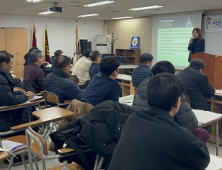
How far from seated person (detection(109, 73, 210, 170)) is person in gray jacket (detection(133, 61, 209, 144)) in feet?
2.85

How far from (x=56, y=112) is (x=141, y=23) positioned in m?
8.83

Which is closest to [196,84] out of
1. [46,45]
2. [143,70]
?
[143,70]

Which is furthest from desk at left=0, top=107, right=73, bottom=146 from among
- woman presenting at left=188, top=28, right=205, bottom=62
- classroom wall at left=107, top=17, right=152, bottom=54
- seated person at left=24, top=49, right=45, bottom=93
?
classroom wall at left=107, top=17, right=152, bottom=54

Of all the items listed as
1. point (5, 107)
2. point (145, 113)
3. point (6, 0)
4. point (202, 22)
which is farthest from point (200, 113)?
point (202, 22)

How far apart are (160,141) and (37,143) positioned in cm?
104

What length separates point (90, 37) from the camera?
496 inches

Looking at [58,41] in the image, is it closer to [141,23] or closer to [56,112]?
[141,23]

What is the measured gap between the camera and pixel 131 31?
456 inches

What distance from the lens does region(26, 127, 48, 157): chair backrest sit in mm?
1929

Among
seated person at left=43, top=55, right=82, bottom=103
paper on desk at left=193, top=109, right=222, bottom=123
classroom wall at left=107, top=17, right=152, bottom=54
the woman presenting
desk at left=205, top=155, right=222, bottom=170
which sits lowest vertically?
desk at left=205, top=155, right=222, bottom=170

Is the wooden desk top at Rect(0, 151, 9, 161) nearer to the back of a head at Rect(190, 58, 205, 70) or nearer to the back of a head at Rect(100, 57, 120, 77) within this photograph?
the back of a head at Rect(100, 57, 120, 77)

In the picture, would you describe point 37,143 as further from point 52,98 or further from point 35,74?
point 35,74

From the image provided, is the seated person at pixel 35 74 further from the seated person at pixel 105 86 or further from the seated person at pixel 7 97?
the seated person at pixel 105 86

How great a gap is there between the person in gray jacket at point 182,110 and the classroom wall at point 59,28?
29.7 feet
